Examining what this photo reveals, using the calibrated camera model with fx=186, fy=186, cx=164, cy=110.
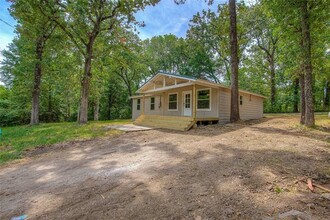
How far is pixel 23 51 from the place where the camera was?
1405cm

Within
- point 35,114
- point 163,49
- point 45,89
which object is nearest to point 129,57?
point 35,114

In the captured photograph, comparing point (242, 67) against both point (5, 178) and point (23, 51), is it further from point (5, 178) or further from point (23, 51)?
point (5, 178)

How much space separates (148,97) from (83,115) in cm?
629

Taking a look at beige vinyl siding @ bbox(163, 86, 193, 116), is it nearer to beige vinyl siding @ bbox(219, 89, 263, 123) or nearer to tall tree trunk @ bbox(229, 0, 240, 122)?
beige vinyl siding @ bbox(219, 89, 263, 123)

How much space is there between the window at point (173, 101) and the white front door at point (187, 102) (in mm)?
856

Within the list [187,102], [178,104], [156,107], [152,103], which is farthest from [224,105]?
[152,103]

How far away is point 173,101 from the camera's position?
14.2 m

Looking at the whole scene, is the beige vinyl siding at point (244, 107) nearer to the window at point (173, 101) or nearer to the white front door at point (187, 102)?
the white front door at point (187, 102)

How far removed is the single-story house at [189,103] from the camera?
1037 centimetres

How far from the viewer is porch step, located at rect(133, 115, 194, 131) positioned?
31.6 ft

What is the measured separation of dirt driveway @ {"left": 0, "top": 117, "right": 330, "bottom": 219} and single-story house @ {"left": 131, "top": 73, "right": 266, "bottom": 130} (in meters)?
5.16

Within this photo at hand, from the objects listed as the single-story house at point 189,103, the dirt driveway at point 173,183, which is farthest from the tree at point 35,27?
the dirt driveway at point 173,183

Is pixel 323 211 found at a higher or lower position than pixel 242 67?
lower

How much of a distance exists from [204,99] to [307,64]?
559 cm
